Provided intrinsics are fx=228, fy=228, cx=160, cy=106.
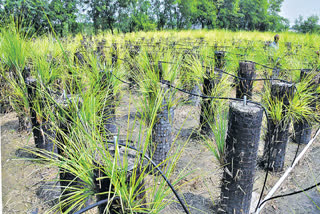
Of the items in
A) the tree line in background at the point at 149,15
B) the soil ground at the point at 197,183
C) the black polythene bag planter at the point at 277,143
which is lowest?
the soil ground at the point at 197,183

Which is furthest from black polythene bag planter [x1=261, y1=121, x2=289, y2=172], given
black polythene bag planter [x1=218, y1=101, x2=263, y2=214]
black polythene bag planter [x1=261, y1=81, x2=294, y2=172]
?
black polythene bag planter [x1=218, y1=101, x2=263, y2=214]

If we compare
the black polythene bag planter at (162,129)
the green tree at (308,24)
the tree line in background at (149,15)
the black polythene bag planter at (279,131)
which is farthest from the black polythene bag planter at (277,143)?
the green tree at (308,24)

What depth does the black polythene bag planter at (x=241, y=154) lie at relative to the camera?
136 centimetres

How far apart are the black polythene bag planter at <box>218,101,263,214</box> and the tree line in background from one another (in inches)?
281

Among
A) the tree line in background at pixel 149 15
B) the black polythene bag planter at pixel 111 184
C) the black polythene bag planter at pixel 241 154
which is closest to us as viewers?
the black polythene bag planter at pixel 111 184

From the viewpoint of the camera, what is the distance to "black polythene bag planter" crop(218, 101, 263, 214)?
136cm

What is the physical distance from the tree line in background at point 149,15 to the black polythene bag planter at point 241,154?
23.4ft

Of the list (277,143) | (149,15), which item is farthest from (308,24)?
(277,143)

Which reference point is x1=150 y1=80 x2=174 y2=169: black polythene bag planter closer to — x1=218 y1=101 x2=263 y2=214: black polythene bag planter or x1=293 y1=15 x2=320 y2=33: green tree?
x1=218 y1=101 x2=263 y2=214: black polythene bag planter

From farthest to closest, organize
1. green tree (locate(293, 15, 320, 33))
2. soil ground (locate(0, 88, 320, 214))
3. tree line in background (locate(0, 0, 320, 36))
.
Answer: green tree (locate(293, 15, 320, 33))
tree line in background (locate(0, 0, 320, 36))
soil ground (locate(0, 88, 320, 214))

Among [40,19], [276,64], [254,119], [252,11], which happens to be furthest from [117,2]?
[252,11]

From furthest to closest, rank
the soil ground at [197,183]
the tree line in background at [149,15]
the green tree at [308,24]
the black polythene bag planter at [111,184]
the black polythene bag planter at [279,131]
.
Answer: the green tree at [308,24] → the tree line in background at [149,15] → the black polythene bag planter at [279,131] → the soil ground at [197,183] → the black polythene bag planter at [111,184]

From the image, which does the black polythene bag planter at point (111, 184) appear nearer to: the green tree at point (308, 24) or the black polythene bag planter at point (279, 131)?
the black polythene bag planter at point (279, 131)

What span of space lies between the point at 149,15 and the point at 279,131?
840 inches
